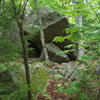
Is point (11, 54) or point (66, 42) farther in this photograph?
point (66, 42)

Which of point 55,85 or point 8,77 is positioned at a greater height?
point 8,77

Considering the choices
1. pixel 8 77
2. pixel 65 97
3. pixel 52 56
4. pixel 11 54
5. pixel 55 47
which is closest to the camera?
pixel 11 54

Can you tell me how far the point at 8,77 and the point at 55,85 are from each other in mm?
1870

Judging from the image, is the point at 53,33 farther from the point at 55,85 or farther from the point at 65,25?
the point at 55,85

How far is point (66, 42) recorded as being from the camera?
8836mm

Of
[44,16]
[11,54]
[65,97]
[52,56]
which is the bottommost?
[65,97]

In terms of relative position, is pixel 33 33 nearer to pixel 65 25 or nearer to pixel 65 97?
pixel 65 97

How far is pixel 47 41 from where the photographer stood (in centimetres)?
862

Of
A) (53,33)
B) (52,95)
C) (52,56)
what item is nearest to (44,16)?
(53,33)

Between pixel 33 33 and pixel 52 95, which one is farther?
pixel 52 95

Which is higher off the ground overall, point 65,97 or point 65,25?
point 65,25

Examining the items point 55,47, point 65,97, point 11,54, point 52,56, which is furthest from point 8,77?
point 55,47

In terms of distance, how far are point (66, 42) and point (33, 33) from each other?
21.3 ft

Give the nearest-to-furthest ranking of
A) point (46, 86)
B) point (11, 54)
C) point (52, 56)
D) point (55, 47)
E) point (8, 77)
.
A: point (11, 54) < point (8, 77) < point (46, 86) < point (52, 56) < point (55, 47)
